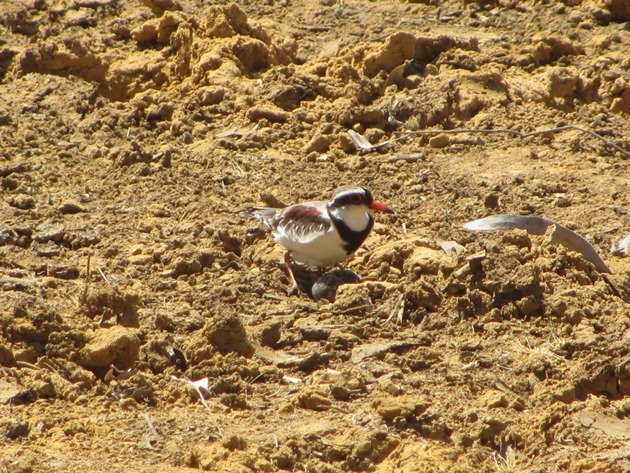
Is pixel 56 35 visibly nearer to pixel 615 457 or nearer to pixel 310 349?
pixel 310 349

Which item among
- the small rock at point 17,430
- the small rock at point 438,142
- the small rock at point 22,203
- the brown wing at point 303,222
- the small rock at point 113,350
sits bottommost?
the small rock at point 438,142

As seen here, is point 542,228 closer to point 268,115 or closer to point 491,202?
point 491,202

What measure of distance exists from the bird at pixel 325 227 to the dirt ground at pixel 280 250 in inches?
7.2

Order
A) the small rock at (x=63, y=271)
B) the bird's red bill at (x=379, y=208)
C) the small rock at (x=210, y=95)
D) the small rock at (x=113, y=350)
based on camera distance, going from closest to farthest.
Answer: the small rock at (x=113, y=350)
the small rock at (x=63, y=271)
the bird's red bill at (x=379, y=208)
the small rock at (x=210, y=95)

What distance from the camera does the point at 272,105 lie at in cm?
1082

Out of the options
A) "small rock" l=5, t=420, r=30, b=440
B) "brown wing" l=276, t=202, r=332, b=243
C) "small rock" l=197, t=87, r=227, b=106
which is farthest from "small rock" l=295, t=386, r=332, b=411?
"small rock" l=197, t=87, r=227, b=106

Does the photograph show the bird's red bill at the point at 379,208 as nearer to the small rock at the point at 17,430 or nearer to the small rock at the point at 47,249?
the small rock at the point at 47,249

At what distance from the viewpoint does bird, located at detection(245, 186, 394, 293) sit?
27.0 ft

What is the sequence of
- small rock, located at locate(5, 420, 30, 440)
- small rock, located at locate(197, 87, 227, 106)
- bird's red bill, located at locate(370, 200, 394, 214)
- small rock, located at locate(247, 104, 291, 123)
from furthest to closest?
1. small rock, located at locate(197, 87, 227, 106)
2. small rock, located at locate(247, 104, 291, 123)
3. bird's red bill, located at locate(370, 200, 394, 214)
4. small rock, located at locate(5, 420, 30, 440)

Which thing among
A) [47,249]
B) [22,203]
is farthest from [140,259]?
[22,203]

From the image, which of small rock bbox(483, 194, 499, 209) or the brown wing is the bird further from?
small rock bbox(483, 194, 499, 209)

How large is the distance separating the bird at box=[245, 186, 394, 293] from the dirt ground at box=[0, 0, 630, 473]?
7.2 inches

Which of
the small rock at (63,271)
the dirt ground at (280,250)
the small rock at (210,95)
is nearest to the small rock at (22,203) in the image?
the dirt ground at (280,250)

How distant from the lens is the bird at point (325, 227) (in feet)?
27.0
